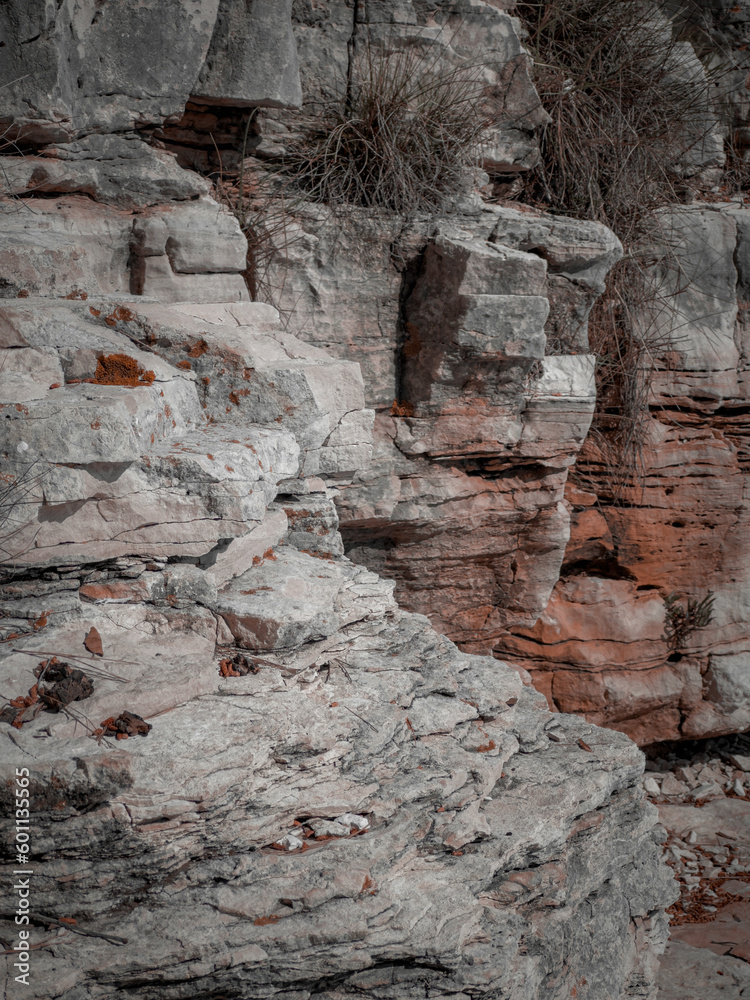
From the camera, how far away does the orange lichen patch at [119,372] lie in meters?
2.27

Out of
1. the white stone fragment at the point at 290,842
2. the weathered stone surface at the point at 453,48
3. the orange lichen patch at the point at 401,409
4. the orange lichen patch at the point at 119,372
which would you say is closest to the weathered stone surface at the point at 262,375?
the orange lichen patch at the point at 119,372

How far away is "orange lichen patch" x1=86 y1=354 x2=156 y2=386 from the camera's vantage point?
2271mm

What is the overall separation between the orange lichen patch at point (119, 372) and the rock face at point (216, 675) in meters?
0.01

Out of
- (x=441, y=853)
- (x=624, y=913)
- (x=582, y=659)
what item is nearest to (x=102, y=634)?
(x=441, y=853)

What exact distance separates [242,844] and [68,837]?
400 mm

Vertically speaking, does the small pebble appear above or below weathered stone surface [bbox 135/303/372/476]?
below

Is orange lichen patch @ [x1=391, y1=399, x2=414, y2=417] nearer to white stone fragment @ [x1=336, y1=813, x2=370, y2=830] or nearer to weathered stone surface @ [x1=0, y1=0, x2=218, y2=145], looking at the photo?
weathered stone surface @ [x1=0, y1=0, x2=218, y2=145]

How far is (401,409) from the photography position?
402 cm

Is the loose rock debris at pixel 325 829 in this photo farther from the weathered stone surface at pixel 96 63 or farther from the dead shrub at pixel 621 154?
the dead shrub at pixel 621 154

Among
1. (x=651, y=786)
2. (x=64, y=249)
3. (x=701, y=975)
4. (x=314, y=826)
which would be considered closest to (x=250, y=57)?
(x=64, y=249)

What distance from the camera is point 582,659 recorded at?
209 inches

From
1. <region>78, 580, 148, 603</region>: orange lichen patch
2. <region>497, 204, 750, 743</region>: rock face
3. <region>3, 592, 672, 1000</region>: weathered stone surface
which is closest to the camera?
<region>3, 592, 672, 1000</region>: weathered stone surface

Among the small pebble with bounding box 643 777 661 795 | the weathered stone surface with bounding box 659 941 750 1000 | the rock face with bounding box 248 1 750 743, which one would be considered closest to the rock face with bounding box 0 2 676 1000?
the rock face with bounding box 248 1 750 743

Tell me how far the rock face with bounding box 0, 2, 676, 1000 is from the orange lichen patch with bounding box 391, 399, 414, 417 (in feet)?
2.50
